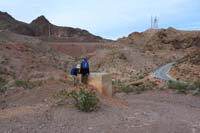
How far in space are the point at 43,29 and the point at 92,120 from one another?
97.2m

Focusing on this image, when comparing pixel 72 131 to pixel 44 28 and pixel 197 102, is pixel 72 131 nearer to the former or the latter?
pixel 197 102

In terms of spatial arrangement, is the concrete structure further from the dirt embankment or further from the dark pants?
the dirt embankment

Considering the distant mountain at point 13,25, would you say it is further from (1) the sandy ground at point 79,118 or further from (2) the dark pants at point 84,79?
(1) the sandy ground at point 79,118

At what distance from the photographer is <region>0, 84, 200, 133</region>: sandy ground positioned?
10484mm

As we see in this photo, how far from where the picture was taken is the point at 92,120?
11078 mm

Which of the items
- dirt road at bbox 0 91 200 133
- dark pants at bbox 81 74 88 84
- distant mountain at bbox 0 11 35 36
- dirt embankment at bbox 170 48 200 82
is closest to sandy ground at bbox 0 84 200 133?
dirt road at bbox 0 91 200 133

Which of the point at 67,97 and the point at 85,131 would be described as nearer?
the point at 85,131

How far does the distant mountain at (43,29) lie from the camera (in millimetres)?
98500

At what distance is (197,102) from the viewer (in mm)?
17859

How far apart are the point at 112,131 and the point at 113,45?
213 feet

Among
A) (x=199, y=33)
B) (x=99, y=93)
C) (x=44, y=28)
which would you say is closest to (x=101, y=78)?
(x=99, y=93)

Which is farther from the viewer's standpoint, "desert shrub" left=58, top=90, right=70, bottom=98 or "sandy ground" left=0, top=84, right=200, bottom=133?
"desert shrub" left=58, top=90, right=70, bottom=98

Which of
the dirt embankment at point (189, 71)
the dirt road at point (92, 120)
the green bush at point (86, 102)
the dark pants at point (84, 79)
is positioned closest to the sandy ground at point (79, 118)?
the dirt road at point (92, 120)

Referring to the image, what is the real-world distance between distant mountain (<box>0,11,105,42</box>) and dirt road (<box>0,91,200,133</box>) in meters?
85.4
